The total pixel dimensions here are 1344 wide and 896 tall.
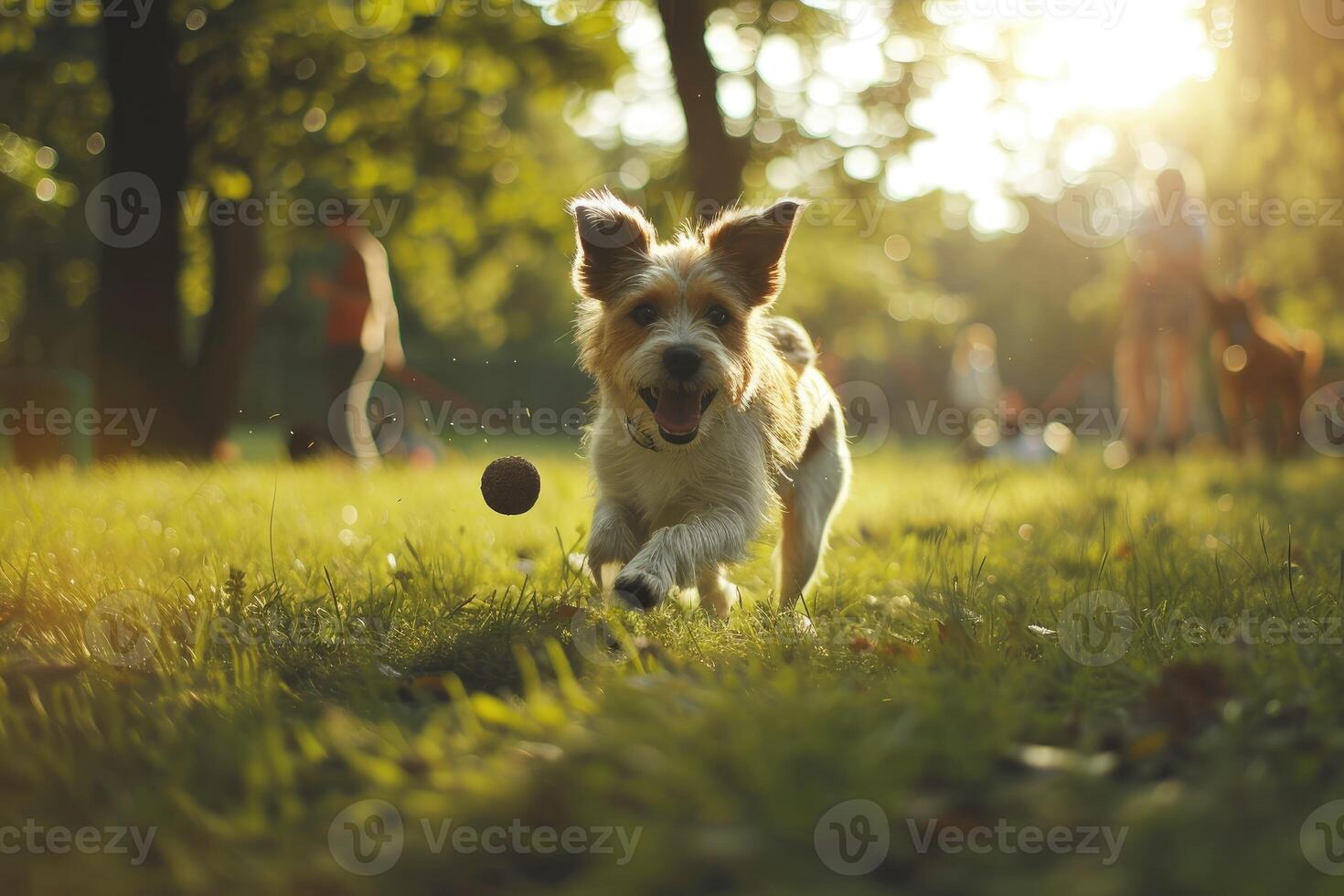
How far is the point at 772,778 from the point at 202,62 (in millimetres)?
10184

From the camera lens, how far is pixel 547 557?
4.91m

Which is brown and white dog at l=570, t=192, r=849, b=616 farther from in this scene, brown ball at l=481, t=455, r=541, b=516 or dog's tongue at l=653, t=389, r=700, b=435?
brown ball at l=481, t=455, r=541, b=516

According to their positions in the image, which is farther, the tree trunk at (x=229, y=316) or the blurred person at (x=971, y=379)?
the blurred person at (x=971, y=379)

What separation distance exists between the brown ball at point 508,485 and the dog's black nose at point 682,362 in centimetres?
72

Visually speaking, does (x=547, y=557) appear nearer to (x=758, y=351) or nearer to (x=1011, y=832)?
(x=758, y=351)

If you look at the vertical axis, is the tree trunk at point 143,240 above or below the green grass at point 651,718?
above

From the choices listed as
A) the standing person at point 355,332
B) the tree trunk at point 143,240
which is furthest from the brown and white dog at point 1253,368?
the tree trunk at point 143,240

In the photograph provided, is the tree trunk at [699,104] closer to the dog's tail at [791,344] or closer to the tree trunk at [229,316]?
the dog's tail at [791,344]

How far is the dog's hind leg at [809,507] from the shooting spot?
15.2 feet

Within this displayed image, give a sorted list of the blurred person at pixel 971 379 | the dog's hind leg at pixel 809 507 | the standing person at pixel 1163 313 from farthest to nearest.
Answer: the blurred person at pixel 971 379 < the standing person at pixel 1163 313 < the dog's hind leg at pixel 809 507

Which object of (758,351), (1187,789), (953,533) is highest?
(758,351)

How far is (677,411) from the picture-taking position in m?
4.08

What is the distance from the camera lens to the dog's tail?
5276mm

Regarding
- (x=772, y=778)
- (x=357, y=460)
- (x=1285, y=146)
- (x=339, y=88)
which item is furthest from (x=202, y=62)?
(x=1285, y=146)
